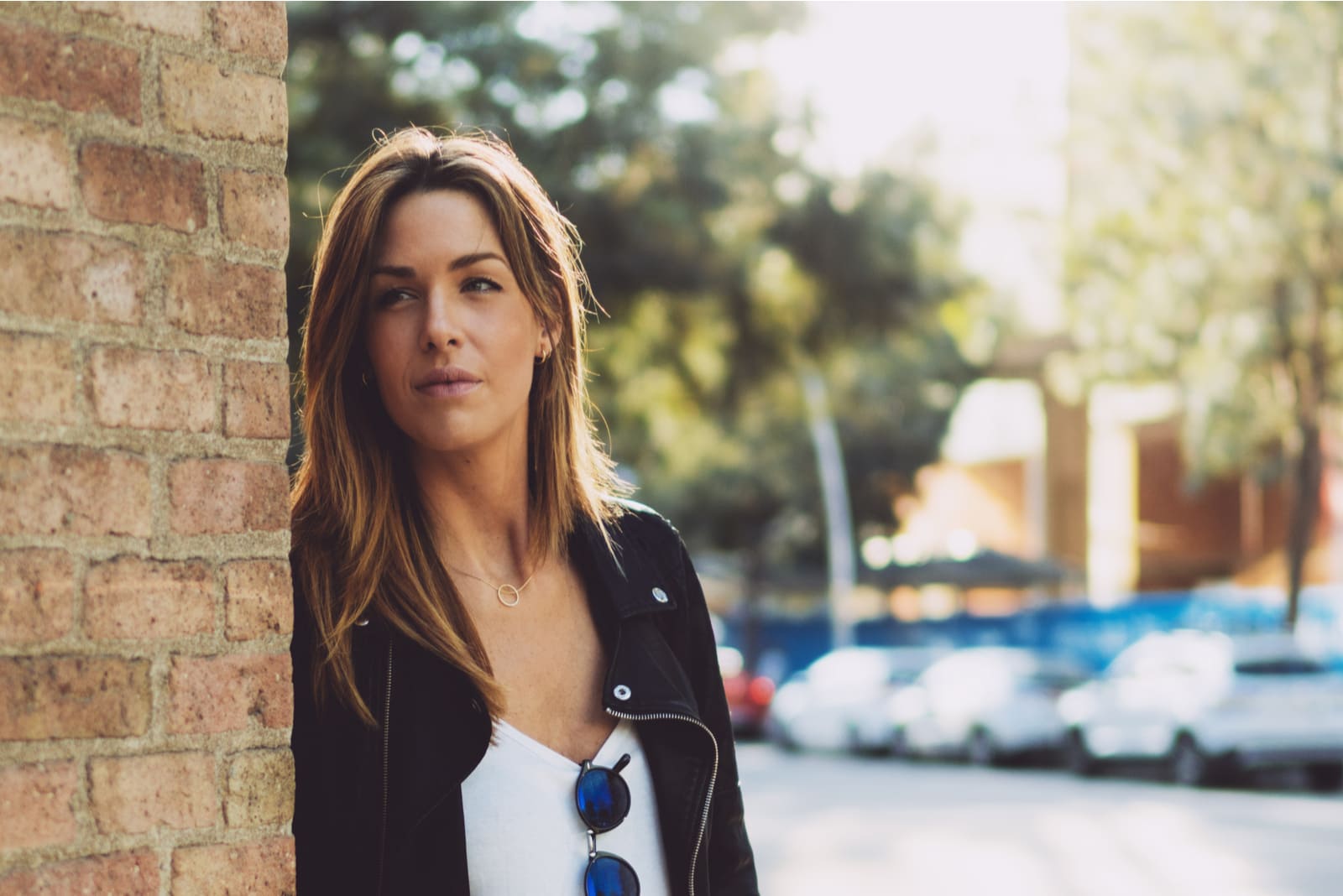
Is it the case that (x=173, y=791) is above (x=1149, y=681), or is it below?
above

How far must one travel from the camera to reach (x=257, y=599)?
2.06m

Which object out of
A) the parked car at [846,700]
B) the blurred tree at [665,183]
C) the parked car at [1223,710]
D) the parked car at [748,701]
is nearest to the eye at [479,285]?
the blurred tree at [665,183]

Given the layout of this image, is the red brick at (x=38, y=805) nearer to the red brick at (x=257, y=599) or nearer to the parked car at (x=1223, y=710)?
the red brick at (x=257, y=599)

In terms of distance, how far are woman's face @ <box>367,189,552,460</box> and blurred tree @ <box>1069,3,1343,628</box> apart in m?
18.9

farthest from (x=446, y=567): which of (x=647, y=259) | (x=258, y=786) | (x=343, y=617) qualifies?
(x=647, y=259)

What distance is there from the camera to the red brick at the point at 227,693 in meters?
1.96

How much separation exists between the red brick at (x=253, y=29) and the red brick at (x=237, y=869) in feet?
3.23

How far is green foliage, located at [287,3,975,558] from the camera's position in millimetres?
10719

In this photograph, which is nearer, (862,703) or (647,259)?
(647,259)

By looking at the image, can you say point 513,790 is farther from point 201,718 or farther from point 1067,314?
point 1067,314

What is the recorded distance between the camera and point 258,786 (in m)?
2.05

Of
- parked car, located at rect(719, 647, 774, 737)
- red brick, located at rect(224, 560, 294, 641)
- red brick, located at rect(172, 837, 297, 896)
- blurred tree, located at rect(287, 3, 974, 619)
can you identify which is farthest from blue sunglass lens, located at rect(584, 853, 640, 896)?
parked car, located at rect(719, 647, 774, 737)

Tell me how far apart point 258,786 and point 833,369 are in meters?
12.7

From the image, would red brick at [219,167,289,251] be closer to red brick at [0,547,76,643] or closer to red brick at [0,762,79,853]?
red brick at [0,547,76,643]
